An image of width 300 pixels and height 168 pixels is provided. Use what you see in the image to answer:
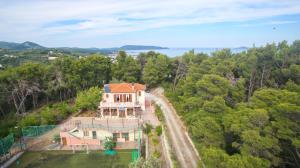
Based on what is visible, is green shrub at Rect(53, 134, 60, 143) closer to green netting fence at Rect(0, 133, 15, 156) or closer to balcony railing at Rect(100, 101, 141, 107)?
green netting fence at Rect(0, 133, 15, 156)

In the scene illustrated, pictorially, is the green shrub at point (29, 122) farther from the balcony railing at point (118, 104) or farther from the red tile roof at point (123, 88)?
the red tile roof at point (123, 88)

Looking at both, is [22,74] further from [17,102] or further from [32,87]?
[17,102]

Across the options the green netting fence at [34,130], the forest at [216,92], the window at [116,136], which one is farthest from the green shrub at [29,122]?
the window at [116,136]

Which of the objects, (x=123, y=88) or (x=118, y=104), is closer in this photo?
(x=118, y=104)

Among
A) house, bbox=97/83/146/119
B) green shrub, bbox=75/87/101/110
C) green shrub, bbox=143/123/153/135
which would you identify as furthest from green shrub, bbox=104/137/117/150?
green shrub, bbox=75/87/101/110

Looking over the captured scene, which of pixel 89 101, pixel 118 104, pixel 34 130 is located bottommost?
pixel 34 130

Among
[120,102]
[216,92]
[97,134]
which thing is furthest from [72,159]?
[216,92]

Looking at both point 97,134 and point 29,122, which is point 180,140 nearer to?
point 97,134
